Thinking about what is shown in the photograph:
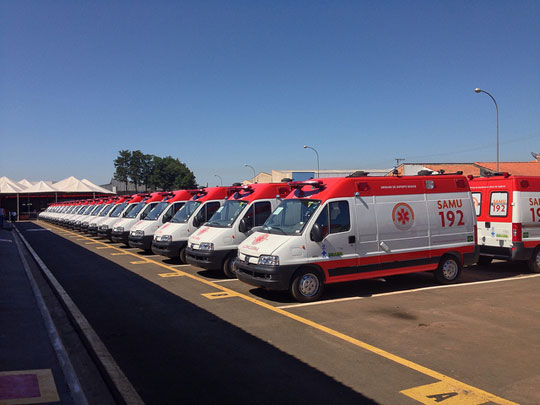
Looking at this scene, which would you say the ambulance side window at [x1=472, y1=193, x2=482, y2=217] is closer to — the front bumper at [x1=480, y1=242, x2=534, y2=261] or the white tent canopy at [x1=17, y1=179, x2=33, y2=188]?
the front bumper at [x1=480, y1=242, x2=534, y2=261]

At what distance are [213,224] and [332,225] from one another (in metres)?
4.16

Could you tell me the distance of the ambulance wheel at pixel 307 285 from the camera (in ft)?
27.2

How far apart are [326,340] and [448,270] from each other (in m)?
5.36

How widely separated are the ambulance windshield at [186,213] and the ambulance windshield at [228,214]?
7.44ft

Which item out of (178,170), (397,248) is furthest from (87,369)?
(178,170)

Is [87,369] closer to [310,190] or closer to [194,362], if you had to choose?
[194,362]

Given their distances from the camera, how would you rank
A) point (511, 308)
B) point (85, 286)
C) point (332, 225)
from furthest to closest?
point (85, 286), point (332, 225), point (511, 308)

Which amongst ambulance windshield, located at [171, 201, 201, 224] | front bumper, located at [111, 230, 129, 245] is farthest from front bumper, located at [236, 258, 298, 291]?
front bumper, located at [111, 230, 129, 245]

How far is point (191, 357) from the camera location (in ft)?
17.9

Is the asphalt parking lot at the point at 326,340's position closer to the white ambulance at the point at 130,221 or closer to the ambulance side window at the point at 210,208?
the ambulance side window at the point at 210,208

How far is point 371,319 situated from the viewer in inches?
285

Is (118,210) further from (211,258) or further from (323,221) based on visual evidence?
(323,221)

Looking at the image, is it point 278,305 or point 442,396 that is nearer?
point 442,396

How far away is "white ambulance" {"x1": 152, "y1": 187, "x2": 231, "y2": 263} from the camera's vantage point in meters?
13.3
